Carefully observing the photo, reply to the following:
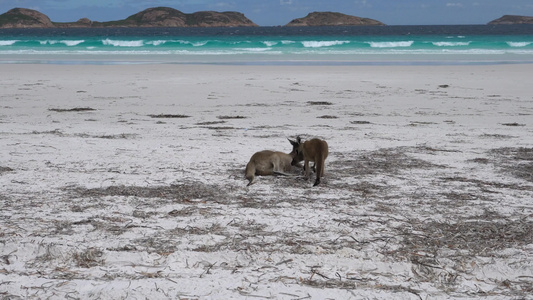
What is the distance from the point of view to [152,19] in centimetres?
10956

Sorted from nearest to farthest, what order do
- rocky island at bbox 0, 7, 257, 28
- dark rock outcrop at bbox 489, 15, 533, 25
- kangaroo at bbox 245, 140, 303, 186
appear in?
1. kangaroo at bbox 245, 140, 303, 186
2. rocky island at bbox 0, 7, 257, 28
3. dark rock outcrop at bbox 489, 15, 533, 25

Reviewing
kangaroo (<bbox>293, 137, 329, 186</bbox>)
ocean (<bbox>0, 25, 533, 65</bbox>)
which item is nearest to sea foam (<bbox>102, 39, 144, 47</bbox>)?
ocean (<bbox>0, 25, 533, 65</bbox>)

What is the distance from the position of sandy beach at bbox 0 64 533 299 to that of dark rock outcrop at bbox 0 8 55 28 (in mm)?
111551

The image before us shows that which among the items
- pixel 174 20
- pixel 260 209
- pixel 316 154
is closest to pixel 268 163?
pixel 316 154

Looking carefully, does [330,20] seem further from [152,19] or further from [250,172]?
[250,172]

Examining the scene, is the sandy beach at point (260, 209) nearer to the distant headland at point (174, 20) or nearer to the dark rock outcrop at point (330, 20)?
the dark rock outcrop at point (330, 20)

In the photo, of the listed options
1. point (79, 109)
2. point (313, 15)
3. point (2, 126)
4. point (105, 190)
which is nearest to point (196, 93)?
point (79, 109)

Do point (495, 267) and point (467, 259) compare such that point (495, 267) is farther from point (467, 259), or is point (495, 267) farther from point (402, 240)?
point (402, 240)

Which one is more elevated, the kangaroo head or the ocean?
the ocean

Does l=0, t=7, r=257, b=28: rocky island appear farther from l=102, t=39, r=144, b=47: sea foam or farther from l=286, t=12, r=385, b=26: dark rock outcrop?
l=102, t=39, r=144, b=47: sea foam

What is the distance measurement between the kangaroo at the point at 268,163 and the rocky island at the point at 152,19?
105 metres

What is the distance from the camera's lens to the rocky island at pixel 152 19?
108 meters

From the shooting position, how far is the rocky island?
10806cm

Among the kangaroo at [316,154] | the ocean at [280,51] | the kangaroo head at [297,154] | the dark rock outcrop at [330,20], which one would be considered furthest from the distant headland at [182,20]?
the kangaroo at [316,154]
